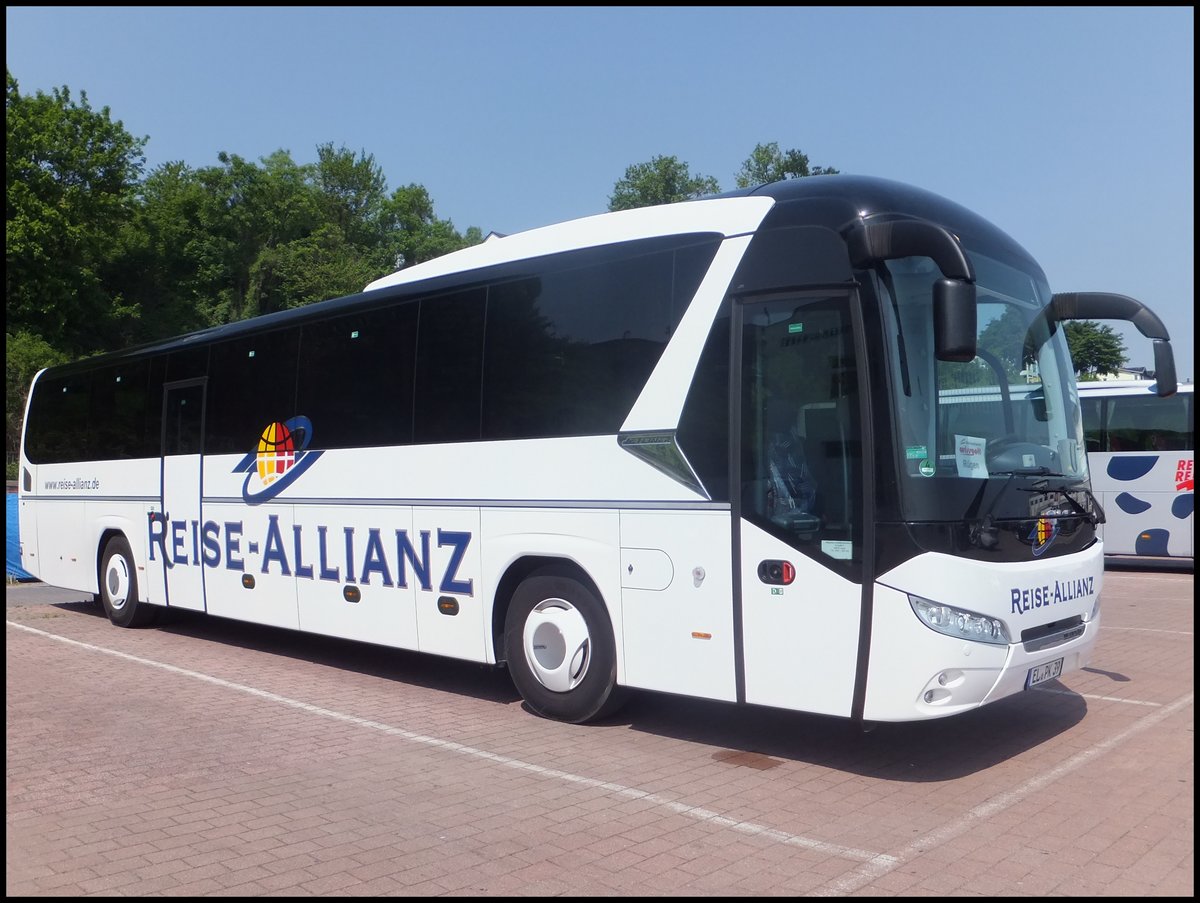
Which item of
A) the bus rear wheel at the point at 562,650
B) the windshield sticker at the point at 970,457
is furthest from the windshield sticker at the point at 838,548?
the bus rear wheel at the point at 562,650

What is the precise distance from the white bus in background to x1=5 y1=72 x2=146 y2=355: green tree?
3697cm

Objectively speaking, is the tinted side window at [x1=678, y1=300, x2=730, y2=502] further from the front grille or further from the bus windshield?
the front grille

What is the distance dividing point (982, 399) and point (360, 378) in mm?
5553

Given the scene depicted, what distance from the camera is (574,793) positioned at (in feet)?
20.6

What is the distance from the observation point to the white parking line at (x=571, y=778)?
5317 mm

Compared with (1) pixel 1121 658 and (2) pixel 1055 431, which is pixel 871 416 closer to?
(2) pixel 1055 431

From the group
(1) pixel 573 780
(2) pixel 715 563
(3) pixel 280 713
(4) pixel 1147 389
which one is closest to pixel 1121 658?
(2) pixel 715 563

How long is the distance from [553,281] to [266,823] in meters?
4.34

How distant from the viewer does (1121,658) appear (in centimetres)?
1023

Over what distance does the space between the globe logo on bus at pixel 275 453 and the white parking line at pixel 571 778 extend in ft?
6.67

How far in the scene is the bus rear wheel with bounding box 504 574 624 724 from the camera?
7.75 m

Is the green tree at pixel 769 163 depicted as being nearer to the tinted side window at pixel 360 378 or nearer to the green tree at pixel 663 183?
the green tree at pixel 663 183

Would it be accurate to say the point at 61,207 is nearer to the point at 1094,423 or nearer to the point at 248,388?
the point at 248,388

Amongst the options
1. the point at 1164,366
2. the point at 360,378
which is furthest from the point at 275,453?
the point at 1164,366
